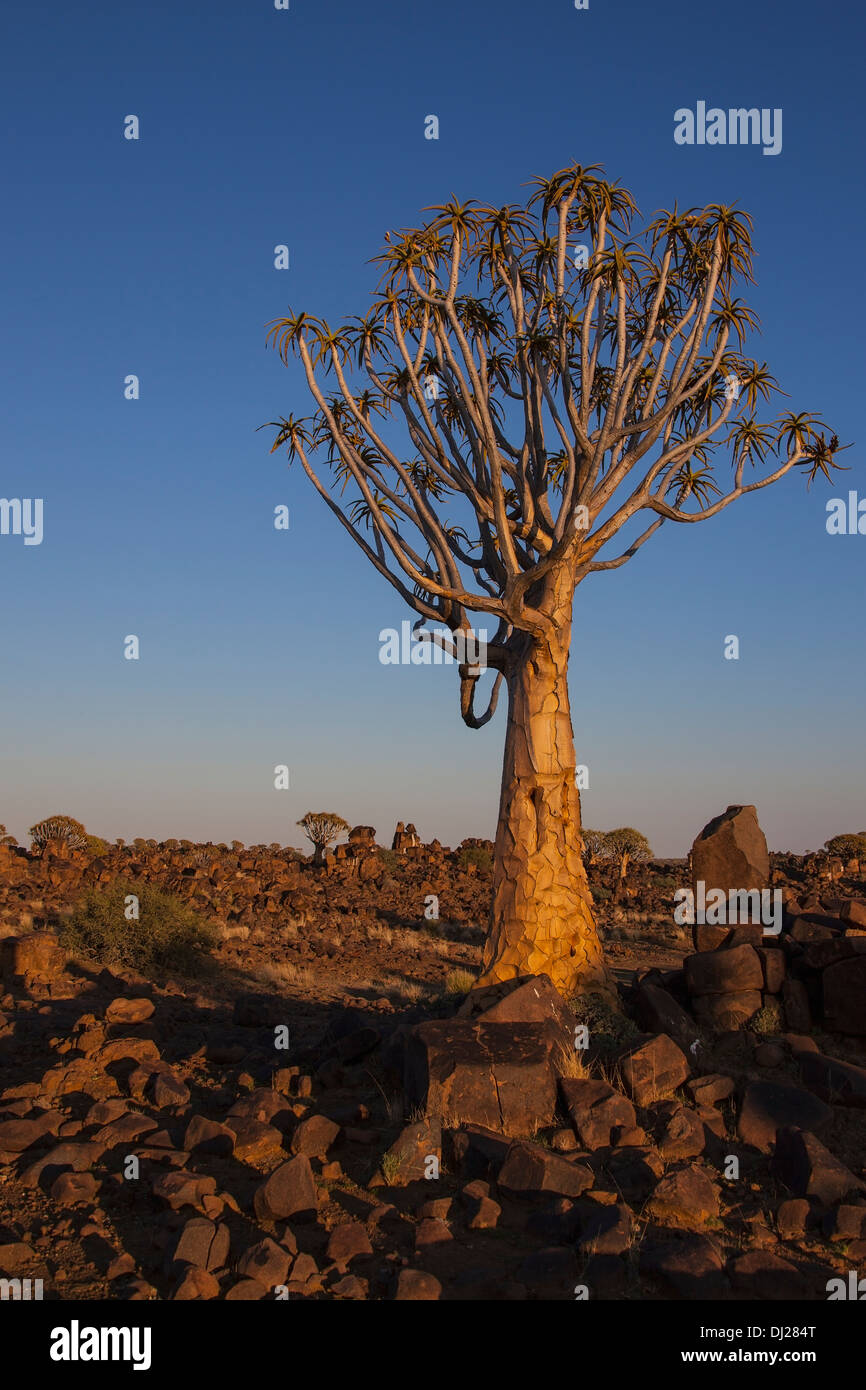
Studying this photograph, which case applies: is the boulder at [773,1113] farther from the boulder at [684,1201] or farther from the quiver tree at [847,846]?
the quiver tree at [847,846]

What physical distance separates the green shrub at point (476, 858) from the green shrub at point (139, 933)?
1364 centimetres

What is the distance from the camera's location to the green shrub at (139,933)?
50.7ft

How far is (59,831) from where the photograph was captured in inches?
1265

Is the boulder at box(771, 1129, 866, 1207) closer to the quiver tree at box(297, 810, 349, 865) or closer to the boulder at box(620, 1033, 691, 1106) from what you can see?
the boulder at box(620, 1033, 691, 1106)

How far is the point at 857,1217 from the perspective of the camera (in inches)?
228

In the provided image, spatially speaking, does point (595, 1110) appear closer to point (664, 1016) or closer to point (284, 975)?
point (664, 1016)

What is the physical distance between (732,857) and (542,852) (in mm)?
3086

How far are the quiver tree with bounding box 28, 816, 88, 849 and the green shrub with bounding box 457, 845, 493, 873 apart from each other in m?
11.4

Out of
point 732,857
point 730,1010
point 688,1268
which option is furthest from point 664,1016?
point 688,1268

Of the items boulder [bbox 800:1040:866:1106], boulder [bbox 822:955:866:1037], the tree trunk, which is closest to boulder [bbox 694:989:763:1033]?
boulder [bbox 822:955:866:1037]

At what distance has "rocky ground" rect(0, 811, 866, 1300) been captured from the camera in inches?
207

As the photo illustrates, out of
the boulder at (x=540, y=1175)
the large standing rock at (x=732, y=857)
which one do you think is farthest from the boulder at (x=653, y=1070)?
the large standing rock at (x=732, y=857)

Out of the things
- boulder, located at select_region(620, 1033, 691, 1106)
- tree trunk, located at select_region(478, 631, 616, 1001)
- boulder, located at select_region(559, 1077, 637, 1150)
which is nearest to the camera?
boulder, located at select_region(559, 1077, 637, 1150)
